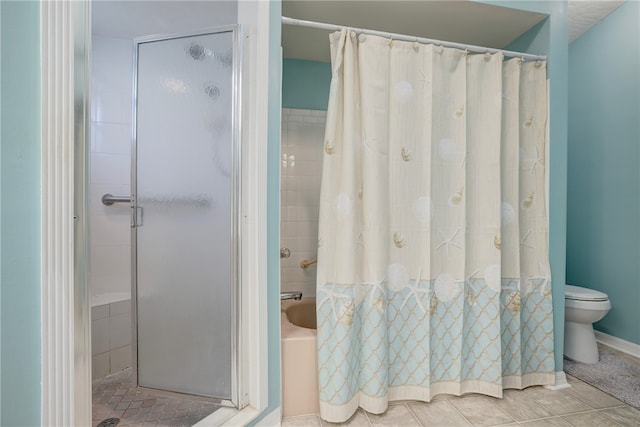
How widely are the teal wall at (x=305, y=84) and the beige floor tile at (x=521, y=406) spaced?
7.35 feet

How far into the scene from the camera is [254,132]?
56.4 inches

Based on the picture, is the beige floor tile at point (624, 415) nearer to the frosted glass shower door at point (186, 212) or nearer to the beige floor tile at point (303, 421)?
the beige floor tile at point (303, 421)

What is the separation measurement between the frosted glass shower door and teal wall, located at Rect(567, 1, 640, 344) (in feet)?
9.60

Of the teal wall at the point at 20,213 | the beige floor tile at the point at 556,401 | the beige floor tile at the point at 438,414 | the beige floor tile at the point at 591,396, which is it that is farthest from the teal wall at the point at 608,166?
the teal wall at the point at 20,213

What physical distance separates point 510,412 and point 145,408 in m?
1.88

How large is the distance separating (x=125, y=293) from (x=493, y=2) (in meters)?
3.04

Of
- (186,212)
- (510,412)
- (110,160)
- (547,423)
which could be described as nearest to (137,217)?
(186,212)

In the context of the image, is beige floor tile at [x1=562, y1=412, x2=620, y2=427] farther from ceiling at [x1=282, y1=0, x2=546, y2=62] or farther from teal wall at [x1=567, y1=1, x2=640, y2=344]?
ceiling at [x1=282, y1=0, x2=546, y2=62]

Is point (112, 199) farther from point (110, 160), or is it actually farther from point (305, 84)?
point (305, 84)

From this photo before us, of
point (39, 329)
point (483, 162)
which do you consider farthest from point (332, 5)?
point (39, 329)

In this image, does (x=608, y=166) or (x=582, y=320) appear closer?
(x=582, y=320)

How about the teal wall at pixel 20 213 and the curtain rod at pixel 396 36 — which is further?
the curtain rod at pixel 396 36

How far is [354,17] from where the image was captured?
1898 mm

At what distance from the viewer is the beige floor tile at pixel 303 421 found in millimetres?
1543
